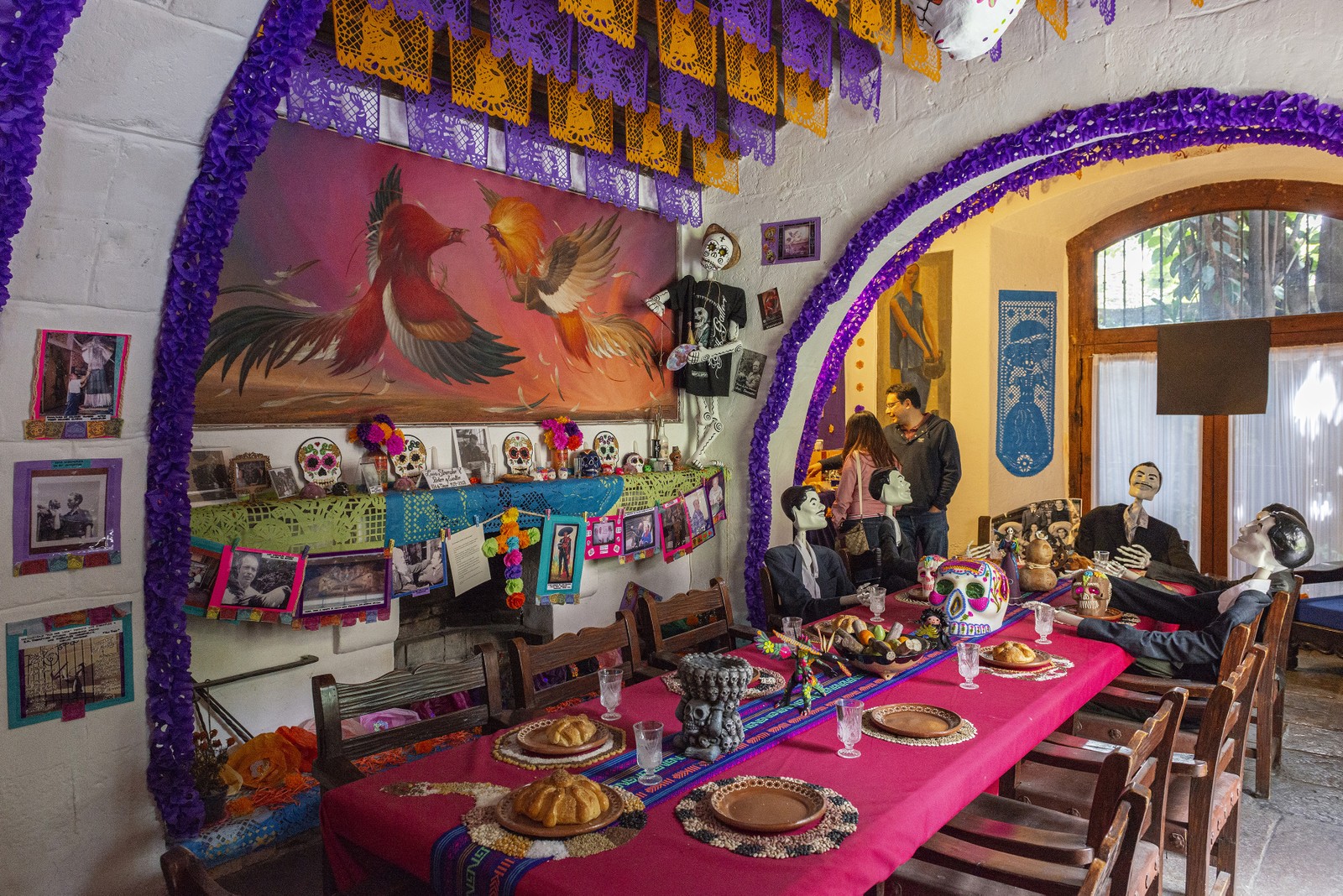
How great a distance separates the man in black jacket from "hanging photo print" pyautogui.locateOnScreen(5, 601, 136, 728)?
4.77 metres

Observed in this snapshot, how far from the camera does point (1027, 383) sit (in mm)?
7965

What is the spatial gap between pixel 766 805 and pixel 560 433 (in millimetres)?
3392

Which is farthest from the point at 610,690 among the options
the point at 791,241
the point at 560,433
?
the point at 791,241

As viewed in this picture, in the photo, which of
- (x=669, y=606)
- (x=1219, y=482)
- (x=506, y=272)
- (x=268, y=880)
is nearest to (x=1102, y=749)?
(x=669, y=606)

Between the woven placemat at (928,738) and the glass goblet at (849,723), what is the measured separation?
14 cm

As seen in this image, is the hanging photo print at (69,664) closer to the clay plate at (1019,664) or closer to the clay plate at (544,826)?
the clay plate at (544,826)

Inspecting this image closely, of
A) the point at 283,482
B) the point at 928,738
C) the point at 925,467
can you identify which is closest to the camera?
the point at 928,738

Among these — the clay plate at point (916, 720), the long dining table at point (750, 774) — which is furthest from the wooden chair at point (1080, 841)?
the clay plate at point (916, 720)

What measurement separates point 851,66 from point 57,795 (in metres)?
4.82

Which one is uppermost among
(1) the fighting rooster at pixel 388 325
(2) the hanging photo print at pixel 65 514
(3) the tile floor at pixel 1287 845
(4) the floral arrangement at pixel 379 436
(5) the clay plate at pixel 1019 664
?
(1) the fighting rooster at pixel 388 325

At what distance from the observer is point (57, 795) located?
257cm

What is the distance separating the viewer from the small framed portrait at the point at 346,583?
368 cm

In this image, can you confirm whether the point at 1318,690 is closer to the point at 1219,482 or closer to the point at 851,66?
the point at 1219,482

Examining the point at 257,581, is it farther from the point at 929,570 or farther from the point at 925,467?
the point at 925,467
